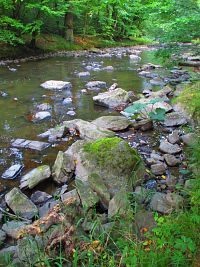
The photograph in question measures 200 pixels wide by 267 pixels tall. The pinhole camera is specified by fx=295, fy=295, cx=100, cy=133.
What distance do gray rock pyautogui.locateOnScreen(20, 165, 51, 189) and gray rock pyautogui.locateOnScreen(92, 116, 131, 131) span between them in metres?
2.03

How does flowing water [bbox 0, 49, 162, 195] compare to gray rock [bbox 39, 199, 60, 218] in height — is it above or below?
above

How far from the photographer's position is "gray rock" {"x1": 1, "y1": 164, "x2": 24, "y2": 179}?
4.29 m

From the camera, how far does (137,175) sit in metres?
3.95

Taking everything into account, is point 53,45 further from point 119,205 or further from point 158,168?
point 119,205

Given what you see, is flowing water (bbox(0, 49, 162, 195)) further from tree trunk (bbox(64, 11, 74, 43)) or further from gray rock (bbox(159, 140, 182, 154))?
tree trunk (bbox(64, 11, 74, 43))

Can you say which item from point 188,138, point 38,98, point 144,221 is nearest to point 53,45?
point 38,98

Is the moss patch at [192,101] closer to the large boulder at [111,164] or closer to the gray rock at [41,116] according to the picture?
the large boulder at [111,164]

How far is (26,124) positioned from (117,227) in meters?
4.01

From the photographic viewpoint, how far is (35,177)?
407cm

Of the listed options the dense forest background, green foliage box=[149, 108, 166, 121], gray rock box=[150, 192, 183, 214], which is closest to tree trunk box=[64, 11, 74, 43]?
the dense forest background

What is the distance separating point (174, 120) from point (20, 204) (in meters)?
3.83

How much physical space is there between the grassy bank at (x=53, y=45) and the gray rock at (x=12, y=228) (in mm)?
9414

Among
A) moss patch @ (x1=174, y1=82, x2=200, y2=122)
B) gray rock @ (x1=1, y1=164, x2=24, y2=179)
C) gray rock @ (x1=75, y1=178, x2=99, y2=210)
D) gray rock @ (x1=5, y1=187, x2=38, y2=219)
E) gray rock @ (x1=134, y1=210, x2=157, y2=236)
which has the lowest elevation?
gray rock @ (x1=1, y1=164, x2=24, y2=179)

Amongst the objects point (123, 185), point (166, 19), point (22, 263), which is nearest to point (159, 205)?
point (123, 185)
